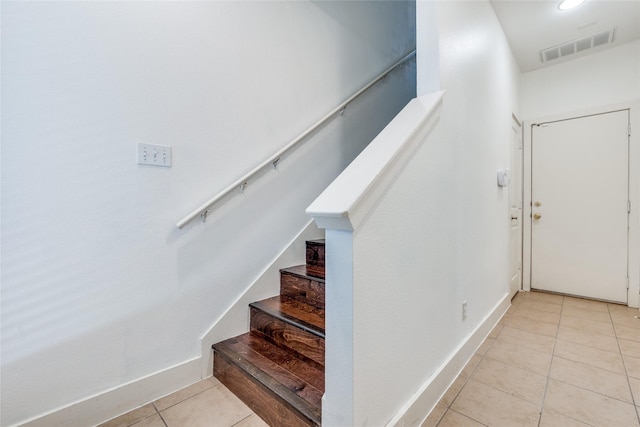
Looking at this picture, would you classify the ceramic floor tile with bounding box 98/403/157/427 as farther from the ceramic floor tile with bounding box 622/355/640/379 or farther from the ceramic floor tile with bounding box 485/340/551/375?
the ceramic floor tile with bounding box 622/355/640/379

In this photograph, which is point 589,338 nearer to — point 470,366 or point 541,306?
point 541,306

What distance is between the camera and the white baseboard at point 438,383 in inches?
47.8

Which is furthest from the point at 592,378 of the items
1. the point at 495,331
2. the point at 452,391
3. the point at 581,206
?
the point at 581,206

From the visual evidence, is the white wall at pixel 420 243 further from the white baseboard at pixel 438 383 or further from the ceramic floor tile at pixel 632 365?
the ceramic floor tile at pixel 632 365

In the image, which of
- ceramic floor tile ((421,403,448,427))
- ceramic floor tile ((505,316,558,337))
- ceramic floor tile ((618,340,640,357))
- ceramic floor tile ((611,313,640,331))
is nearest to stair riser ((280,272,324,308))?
ceramic floor tile ((421,403,448,427))

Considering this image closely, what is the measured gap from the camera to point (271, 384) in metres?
1.29

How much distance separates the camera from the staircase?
1221 millimetres

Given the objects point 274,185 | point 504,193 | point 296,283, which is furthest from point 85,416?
point 504,193

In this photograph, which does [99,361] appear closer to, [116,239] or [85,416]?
[85,416]

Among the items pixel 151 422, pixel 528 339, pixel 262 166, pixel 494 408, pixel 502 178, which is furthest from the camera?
pixel 502 178

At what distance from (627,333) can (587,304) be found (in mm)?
765

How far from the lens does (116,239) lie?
133cm

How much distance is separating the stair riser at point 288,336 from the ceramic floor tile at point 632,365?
5.99ft

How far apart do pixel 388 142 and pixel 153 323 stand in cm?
138
